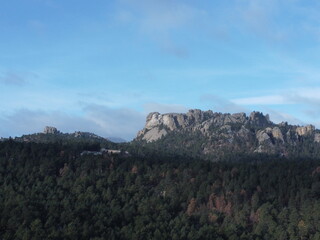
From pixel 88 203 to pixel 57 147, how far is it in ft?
187

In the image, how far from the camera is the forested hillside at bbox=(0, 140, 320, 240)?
266 feet

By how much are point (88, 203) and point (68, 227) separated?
1710 cm

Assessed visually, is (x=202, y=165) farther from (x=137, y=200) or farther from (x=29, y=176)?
(x=29, y=176)

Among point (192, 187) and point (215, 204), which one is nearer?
point (215, 204)

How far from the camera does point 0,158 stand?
124688 mm

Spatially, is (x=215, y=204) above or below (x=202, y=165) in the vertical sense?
below

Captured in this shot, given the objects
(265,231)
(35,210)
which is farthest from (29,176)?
(265,231)

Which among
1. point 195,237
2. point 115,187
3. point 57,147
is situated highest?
point 57,147

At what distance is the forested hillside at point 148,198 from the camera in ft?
266

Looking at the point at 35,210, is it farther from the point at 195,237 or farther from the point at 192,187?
the point at 192,187

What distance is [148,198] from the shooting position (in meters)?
101

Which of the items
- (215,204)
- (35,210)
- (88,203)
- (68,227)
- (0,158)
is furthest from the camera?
(0,158)

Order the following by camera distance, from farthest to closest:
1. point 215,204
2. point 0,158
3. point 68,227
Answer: point 0,158 < point 215,204 < point 68,227

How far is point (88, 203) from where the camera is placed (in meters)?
94.1
